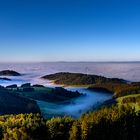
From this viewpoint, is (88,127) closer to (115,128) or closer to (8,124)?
(115,128)

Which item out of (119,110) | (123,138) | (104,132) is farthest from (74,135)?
(119,110)

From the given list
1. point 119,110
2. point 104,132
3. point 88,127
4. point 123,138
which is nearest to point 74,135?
point 88,127

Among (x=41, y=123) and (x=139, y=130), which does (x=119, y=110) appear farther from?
(x=41, y=123)

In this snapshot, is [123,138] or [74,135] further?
[123,138]

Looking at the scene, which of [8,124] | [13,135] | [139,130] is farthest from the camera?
[139,130]

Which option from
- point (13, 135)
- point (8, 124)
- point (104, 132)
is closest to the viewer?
point (13, 135)

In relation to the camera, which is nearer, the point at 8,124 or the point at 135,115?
the point at 8,124

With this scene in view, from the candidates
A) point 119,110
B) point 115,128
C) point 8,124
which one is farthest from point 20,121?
point 119,110

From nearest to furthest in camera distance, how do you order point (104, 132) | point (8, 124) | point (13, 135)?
point (13, 135)
point (8, 124)
point (104, 132)

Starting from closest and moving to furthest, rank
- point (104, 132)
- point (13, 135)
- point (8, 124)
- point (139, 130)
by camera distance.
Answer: point (13, 135) < point (8, 124) < point (104, 132) < point (139, 130)
